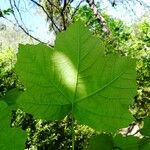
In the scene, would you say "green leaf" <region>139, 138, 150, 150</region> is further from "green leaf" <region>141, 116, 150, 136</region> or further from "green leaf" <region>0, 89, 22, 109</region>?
"green leaf" <region>0, 89, 22, 109</region>

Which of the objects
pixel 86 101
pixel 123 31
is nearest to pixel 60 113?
pixel 86 101

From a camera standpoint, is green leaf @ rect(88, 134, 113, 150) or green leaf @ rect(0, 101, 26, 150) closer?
green leaf @ rect(0, 101, 26, 150)

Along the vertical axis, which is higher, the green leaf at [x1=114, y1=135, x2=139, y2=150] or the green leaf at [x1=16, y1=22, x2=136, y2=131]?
the green leaf at [x1=16, y1=22, x2=136, y2=131]

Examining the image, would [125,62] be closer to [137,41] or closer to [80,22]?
[80,22]

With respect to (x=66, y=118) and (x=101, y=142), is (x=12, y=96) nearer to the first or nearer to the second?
(x=101, y=142)

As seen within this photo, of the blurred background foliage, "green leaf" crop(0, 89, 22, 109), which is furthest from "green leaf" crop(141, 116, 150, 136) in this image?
the blurred background foliage

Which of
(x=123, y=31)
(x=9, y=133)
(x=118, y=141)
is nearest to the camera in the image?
(x=9, y=133)

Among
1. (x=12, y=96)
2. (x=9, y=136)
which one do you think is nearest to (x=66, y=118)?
(x=12, y=96)
